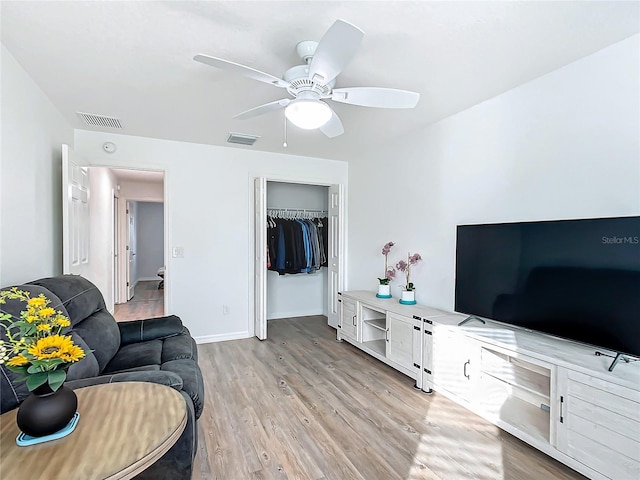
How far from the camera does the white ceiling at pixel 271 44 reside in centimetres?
168

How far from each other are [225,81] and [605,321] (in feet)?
9.22

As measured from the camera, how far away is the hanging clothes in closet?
16.0 feet

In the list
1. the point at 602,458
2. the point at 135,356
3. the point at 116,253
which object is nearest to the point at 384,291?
the point at 602,458

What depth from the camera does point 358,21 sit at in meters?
1.76

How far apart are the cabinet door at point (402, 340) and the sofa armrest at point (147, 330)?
1904mm

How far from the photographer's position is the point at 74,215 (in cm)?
296

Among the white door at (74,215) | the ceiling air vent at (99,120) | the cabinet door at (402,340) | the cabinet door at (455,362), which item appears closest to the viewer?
the cabinet door at (455,362)

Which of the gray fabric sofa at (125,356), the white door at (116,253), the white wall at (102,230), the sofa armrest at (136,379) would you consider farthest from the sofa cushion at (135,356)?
the white door at (116,253)

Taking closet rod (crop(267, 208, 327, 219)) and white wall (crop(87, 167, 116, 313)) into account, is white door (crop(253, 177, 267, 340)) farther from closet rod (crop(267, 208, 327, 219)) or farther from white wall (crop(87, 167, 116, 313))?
white wall (crop(87, 167, 116, 313))

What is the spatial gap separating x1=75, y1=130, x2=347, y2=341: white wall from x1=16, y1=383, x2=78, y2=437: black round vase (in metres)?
2.96

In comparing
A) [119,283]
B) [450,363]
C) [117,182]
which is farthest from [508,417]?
[117,182]

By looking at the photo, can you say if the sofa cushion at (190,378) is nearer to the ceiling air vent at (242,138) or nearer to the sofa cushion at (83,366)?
the sofa cushion at (83,366)

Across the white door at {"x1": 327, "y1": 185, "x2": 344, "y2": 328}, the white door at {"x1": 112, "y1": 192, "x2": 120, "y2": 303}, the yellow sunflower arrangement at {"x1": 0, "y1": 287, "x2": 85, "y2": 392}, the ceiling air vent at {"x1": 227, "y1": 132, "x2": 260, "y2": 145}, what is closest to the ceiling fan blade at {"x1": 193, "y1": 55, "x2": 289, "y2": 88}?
the yellow sunflower arrangement at {"x1": 0, "y1": 287, "x2": 85, "y2": 392}

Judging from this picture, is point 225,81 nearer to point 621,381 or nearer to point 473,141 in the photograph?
point 473,141
